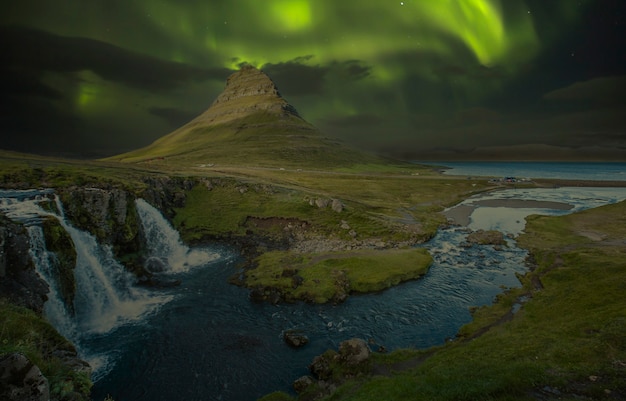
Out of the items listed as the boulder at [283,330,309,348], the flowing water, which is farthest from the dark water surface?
the boulder at [283,330,309,348]

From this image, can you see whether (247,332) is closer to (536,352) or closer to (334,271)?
(334,271)

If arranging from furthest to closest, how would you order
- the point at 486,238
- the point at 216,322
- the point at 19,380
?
1. the point at 486,238
2. the point at 216,322
3. the point at 19,380

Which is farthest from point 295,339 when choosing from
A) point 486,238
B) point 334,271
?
point 486,238

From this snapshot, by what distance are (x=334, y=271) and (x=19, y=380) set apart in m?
42.6

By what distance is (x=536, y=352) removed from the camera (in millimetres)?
24750

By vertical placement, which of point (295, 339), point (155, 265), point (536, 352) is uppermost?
point (536, 352)

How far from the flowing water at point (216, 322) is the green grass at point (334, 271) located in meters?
2.22

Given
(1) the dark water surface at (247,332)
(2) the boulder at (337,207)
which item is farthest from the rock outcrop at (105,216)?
(2) the boulder at (337,207)

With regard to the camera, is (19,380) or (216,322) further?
(216,322)

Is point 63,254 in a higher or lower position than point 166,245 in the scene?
higher

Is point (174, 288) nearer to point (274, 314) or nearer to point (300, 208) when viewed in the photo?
point (274, 314)

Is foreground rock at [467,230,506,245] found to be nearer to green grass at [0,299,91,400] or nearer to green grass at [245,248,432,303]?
green grass at [245,248,432,303]

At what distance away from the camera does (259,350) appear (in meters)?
34.4

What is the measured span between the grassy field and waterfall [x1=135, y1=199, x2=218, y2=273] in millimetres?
41561
